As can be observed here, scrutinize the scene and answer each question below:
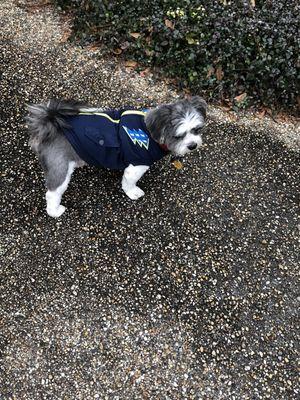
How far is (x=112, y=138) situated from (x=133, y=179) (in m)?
0.68

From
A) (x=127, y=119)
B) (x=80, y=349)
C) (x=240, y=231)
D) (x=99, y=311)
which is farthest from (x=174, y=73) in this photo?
(x=80, y=349)

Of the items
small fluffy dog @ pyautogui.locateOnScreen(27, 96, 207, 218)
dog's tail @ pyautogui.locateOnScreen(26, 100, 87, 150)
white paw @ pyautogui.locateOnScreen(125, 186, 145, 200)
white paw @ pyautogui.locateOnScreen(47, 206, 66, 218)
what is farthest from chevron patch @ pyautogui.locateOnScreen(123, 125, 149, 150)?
white paw @ pyautogui.locateOnScreen(47, 206, 66, 218)

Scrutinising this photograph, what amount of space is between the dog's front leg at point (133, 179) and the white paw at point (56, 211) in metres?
0.80

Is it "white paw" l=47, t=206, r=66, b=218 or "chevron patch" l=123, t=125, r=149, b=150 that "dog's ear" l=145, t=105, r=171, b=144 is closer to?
"chevron patch" l=123, t=125, r=149, b=150

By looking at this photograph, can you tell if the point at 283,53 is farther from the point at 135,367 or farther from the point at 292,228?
the point at 135,367

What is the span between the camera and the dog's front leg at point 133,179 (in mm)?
4570

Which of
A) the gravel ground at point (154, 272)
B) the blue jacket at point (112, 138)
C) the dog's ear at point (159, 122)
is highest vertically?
the dog's ear at point (159, 122)

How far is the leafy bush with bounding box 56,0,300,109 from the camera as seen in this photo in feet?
20.1

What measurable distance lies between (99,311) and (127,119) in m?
2.09

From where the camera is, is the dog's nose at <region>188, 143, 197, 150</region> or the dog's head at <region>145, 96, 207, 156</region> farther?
the dog's nose at <region>188, 143, 197, 150</region>

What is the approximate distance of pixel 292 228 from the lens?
16.8 ft

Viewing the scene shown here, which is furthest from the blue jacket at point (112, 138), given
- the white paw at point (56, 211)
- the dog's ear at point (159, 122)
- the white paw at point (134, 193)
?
the white paw at point (56, 211)

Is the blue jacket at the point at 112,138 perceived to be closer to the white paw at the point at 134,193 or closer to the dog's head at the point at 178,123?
the dog's head at the point at 178,123

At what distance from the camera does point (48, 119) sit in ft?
13.1
